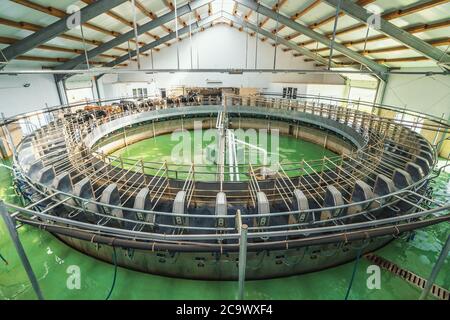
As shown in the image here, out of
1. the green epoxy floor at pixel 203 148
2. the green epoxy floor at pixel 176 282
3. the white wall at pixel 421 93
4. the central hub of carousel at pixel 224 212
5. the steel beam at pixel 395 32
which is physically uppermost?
the steel beam at pixel 395 32

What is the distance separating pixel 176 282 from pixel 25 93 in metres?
11.7

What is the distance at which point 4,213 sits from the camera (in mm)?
2191

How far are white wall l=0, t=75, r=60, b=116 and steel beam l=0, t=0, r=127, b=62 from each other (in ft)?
7.88

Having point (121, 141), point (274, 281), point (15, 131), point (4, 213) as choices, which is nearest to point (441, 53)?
point (274, 281)

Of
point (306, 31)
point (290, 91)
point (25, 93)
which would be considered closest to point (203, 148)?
point (306, 31)

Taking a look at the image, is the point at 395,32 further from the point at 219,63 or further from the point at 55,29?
the point at 219,63

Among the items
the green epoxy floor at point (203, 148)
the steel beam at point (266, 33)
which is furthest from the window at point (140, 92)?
the steel beam at point (266, 33)

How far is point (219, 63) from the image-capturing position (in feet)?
61.4

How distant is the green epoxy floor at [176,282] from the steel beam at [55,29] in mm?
6436

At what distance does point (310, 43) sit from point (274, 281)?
1386cm

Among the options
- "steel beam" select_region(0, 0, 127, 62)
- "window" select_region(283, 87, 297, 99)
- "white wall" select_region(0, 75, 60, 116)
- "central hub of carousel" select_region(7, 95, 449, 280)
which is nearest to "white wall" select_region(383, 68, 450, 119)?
"central hub of carousel" select_region(7, 95, 449, 280)

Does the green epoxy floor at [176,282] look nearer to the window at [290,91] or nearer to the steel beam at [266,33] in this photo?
the steel beam at [266,33]

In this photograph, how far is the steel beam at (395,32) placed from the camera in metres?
6.84

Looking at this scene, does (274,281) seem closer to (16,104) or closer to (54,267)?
(54,267)
